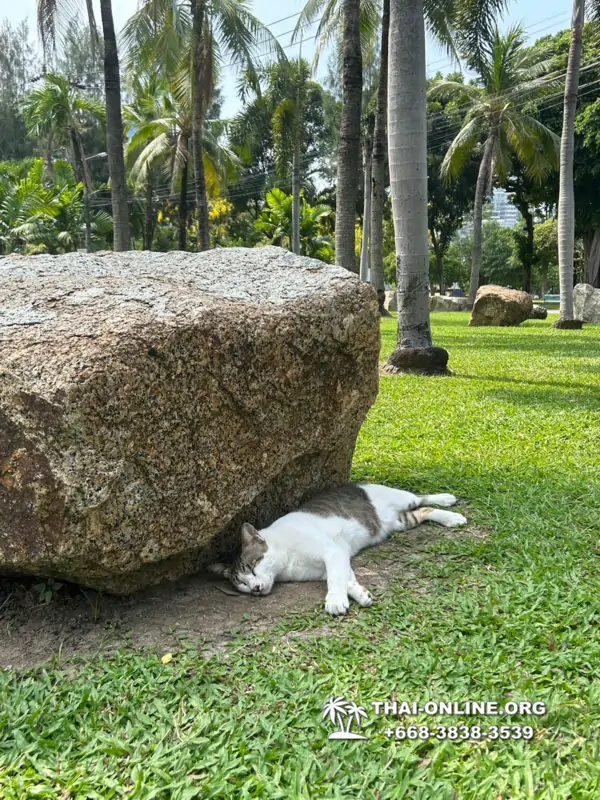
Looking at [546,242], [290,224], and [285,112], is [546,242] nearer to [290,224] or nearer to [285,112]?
[290,224]

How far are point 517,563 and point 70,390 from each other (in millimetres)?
2632

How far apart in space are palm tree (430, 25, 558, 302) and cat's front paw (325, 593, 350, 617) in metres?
27.1

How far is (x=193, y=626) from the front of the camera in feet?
11.0

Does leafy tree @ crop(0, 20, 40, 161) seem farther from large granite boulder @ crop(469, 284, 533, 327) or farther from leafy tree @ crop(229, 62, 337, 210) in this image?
large granite boulder @ crop(469, 284, 533, 327)

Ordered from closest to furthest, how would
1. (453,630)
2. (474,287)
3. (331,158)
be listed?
(453,630), (474,287), (331,158)

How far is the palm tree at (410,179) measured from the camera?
9.56 meters

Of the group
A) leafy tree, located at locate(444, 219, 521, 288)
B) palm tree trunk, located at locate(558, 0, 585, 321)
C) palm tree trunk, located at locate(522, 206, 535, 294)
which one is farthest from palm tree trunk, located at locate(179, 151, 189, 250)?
leafy tree, located at locate(444, 219, 521, 288)

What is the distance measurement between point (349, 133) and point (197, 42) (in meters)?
9.08

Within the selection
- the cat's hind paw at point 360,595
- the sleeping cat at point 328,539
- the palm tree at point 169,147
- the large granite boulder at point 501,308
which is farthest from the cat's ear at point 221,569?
the palm tree at point 169,147

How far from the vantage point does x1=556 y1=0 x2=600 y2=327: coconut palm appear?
18016 millimetres

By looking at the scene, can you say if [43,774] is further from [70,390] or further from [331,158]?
[331,158]

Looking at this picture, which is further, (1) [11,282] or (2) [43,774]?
(1) [11,282]

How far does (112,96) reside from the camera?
14.0 meters

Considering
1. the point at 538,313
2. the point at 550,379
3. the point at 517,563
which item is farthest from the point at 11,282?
the point at 538,313
